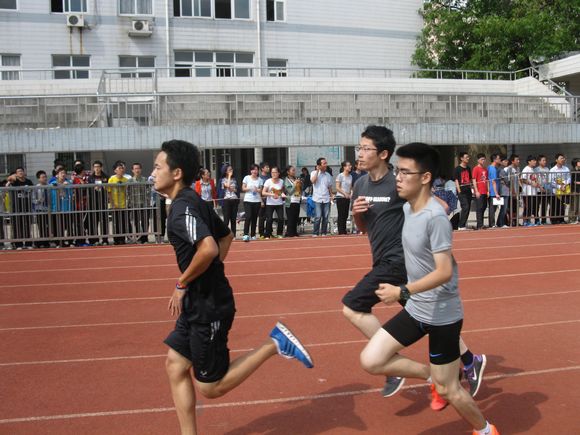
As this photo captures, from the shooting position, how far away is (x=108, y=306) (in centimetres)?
846

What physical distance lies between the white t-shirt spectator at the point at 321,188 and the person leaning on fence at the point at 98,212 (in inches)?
187

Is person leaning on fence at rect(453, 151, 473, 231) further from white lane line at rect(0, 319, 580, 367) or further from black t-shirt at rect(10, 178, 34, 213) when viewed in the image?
black t-shirt at rect(10, 178, 34, 213)

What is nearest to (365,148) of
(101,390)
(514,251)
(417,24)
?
(101,390)

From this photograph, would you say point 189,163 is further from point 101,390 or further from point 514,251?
point 514,251

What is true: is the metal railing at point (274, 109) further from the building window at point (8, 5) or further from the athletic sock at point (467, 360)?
the athletic sock at point (467, 360)

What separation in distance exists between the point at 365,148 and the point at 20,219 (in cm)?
1118

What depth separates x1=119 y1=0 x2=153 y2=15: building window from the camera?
29.1 m

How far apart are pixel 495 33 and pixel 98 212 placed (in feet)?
69.9

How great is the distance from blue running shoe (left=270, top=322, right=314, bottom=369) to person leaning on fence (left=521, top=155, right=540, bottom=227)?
13774 millimetres

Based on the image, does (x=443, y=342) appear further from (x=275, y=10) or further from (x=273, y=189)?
(x=275, y=10)

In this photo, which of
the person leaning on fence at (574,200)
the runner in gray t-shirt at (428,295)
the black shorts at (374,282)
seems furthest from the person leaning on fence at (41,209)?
the person leaning on fence at (574,200)

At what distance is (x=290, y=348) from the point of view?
157 inches

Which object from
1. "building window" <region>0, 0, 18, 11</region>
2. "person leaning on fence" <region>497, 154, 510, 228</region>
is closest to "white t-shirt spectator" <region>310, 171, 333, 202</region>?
"person leaning on fence" <region>497, 154, 510, 228</region>

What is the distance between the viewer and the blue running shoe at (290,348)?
3.96 metres
